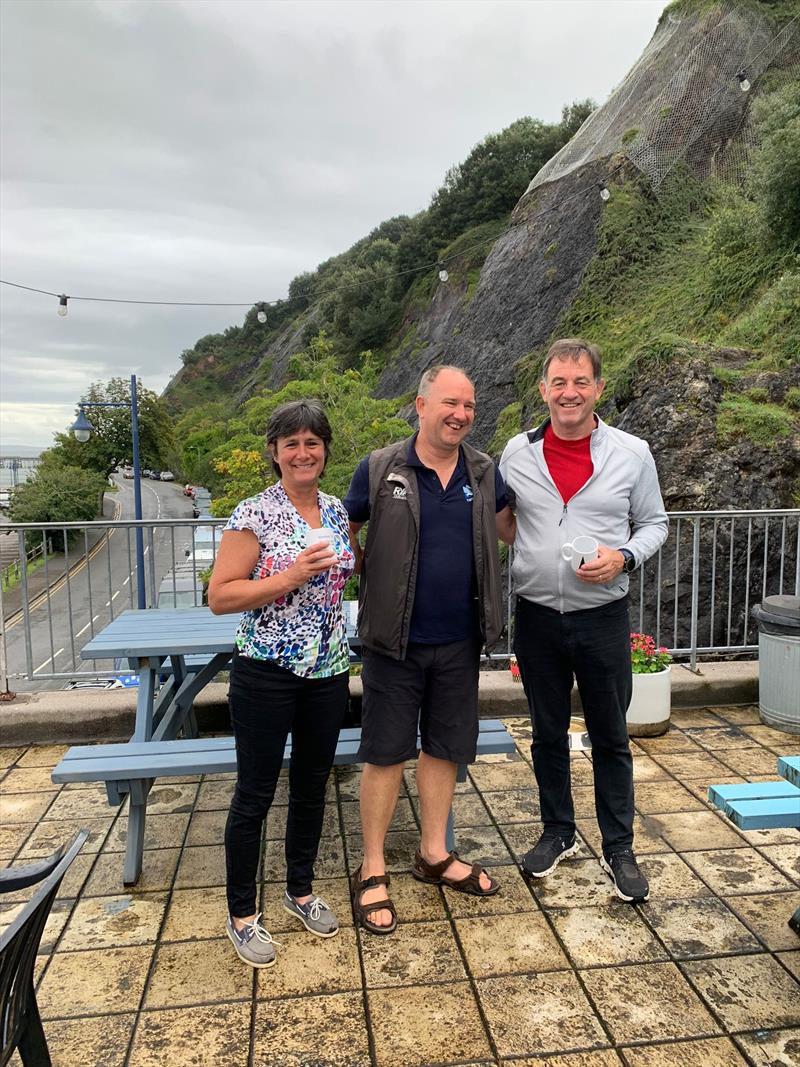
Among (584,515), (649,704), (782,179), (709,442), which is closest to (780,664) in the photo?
(649,704)

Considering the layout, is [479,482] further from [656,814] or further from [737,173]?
[737,173]

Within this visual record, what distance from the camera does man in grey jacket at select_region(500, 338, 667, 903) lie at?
2930mm

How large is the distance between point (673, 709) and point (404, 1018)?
3.21 meters

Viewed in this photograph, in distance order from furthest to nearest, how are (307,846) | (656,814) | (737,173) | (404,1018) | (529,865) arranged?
(737,173) < (656,814) < (529,865) < (307,846) < (404,1018)

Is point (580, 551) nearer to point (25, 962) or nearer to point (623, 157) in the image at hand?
point (25, 962)

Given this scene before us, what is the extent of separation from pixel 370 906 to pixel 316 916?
20 cm

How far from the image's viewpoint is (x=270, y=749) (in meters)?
2.60

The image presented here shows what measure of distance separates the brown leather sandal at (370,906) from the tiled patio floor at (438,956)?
0.04m

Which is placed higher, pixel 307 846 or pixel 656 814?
pixel 307 846

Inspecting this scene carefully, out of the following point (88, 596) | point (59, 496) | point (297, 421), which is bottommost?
point (59, 496)

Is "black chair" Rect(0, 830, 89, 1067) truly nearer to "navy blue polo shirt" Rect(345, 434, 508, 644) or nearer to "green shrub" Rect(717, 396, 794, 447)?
"navy blue polo shirt" Rect(345, 434, 508, 644)

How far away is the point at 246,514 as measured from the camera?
2.53 meters

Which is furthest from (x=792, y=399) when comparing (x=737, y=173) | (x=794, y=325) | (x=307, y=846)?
(x=737, y=173)

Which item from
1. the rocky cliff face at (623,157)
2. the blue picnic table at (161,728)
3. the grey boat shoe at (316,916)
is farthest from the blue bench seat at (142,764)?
the rocky cliff face at (623,157)
